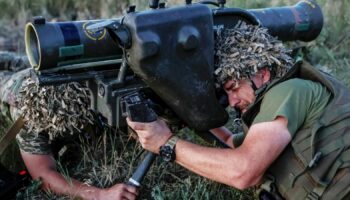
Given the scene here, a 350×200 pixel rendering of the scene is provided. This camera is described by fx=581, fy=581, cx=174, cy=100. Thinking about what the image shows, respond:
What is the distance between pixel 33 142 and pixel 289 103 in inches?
65.4

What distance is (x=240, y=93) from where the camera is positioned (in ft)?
9.11

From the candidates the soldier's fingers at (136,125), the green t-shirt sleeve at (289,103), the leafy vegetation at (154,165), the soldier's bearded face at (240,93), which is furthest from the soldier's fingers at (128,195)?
the green t-shirt sleeve at (289,103)

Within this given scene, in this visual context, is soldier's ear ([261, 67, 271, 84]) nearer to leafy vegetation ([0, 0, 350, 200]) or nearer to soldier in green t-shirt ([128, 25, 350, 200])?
soldier in green t-shirt ([128, 25, 350, 200])

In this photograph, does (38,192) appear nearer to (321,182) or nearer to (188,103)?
(188,103)

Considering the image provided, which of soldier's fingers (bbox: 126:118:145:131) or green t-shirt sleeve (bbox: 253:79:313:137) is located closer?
green t-shirt sleeve (bbox: 253:79:313:137)

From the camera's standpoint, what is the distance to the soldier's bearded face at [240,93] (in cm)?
272

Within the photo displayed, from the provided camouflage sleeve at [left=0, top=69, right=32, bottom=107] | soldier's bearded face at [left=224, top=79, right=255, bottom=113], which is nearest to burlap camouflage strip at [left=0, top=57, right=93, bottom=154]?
camouflage sleeve at [left=0, top=69, right=32, bottom=107]

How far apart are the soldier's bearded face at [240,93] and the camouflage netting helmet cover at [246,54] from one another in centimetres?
4

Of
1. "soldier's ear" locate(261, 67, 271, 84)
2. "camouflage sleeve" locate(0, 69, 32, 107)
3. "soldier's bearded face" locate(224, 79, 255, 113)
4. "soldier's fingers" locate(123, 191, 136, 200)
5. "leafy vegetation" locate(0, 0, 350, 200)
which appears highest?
"soldier's ear" locate(261, 67, 271, 84)

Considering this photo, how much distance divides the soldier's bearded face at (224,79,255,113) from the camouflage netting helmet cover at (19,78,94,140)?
82 cm

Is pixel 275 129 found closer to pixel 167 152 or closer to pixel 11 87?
pixel 167 152

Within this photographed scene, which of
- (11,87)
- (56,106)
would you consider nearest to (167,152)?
(56,106)

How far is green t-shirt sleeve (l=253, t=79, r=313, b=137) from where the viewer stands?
251 centimetres

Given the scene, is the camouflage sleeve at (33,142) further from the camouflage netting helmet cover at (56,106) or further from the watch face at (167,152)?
the watch face at (167,152)
